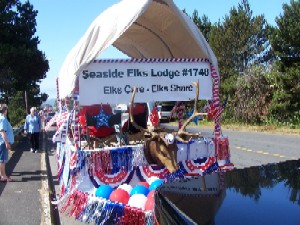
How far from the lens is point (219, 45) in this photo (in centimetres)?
3406

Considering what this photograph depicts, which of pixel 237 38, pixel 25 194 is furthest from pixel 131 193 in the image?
pixel 237 38

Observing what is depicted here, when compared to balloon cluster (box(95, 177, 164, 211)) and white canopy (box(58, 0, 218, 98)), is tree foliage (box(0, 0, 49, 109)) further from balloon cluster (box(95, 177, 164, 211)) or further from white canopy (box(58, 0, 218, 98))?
balloon cluster (box(95, 177, 164, 211))

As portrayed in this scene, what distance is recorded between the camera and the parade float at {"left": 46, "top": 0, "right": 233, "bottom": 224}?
619cm

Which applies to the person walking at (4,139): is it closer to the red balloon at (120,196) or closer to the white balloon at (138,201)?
the red balloon at (120,196)

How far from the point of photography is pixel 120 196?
19.1 feet

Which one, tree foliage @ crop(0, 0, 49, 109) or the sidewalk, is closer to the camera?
the sidewalk

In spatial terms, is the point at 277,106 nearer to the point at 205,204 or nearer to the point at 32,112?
the point at 32,112

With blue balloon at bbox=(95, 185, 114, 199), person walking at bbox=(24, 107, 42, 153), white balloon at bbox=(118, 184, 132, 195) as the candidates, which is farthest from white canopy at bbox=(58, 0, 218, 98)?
person walking at bbox=(24, 107, 42, 153)

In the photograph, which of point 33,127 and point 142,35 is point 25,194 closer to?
point 142,35

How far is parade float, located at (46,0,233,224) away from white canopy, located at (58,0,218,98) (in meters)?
0.02

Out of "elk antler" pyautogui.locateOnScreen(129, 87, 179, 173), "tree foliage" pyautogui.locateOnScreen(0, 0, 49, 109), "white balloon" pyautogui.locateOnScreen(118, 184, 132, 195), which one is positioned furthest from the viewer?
"tree foliage" pyautogui.locateOnScreen(0, 0, 49, 109)

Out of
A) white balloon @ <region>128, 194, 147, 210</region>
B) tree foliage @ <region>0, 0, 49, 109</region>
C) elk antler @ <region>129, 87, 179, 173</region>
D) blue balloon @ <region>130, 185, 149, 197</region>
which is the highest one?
tree foliage @ <region>0, 0, 49, 109</region>

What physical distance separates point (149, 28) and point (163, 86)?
211 centimetres

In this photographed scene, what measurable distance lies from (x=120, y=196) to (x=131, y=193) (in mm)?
249
